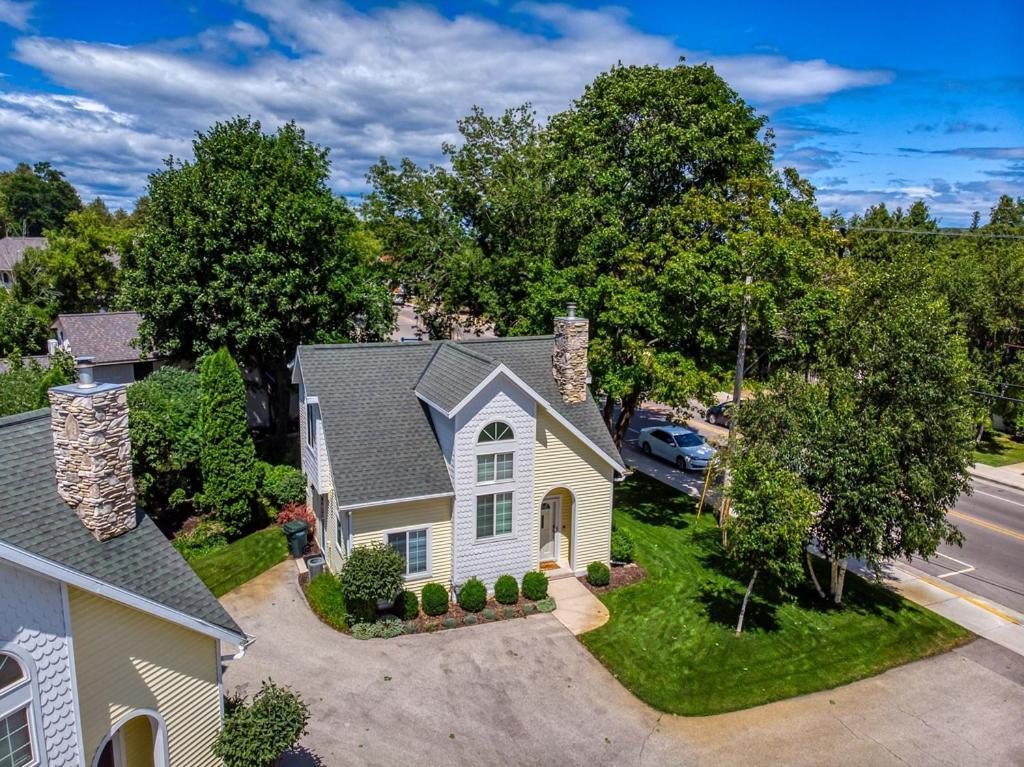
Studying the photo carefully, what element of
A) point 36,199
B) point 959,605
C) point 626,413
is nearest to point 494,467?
point 626,413

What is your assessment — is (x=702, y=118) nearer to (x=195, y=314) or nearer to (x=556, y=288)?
(x=556, y=288)

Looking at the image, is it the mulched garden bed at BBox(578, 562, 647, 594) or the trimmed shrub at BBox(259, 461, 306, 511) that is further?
the trimmed shrub at BBox(259, 461, 306, 511)

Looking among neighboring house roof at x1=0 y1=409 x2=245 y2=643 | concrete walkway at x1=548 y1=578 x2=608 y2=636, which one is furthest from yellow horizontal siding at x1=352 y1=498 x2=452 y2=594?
neighboring house roof at x1=0 y1=409 x2=245 y2=643

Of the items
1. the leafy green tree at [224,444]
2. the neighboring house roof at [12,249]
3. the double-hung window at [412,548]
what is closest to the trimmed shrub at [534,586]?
the double-hung window at [412,548]

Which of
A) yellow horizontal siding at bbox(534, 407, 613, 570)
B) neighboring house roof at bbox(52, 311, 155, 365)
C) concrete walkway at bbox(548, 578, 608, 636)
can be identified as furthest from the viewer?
neighboring house roof at bbox(52, 311, 155, 365)

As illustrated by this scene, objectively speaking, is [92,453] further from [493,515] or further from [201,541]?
[201,541]

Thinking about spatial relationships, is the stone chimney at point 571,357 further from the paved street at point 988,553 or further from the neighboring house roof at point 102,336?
the neighboring house roof at point 102,336

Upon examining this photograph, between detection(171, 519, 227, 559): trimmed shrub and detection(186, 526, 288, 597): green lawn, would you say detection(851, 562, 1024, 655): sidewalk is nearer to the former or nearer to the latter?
detection(186, 526, 288, 597): green lawn

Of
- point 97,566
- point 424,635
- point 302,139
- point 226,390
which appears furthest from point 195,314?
point 97,566

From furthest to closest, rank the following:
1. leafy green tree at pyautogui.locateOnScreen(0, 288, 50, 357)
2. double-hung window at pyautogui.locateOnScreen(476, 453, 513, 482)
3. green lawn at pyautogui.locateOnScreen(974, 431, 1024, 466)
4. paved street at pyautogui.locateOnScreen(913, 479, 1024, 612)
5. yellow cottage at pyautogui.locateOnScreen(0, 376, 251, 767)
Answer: leafy green tree at pyautogui.locateOnScreen(0, 288, 50, 357)
green lawn at pyautogui.locateOnScreen(974, 431, 1024, 466)
paved street at pyautogui.locateOnScreen(913, 479, 1024, 612)
double-hung window at pyautogui.locateOnScreen(476, 453, 513, 482)
yellow cottage at pyautogui.locateOnScreen(0, 376, 251, 767)
